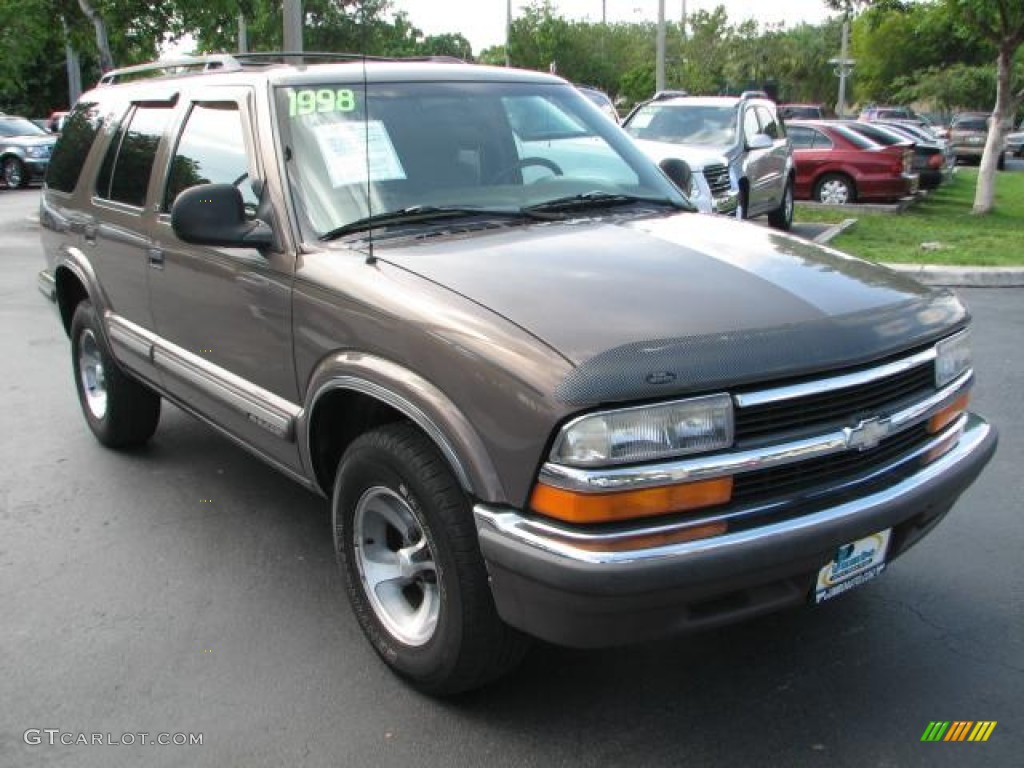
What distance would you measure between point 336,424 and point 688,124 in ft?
33.3

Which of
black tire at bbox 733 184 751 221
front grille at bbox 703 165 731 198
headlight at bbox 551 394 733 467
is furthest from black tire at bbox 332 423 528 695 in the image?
black tire at bbox 733 184 751 221

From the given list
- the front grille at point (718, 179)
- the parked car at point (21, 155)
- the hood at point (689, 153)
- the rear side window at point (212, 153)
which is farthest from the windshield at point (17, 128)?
the rear side window at point (212, 153)

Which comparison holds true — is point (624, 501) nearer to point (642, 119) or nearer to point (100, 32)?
point (642, 119)

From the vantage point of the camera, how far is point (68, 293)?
566 centimetres

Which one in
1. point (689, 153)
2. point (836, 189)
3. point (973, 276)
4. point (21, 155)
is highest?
point (689, 153)

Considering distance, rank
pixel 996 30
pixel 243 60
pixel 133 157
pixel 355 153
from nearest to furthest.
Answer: pixel 355 153
pixel 243 60
pixel 133 157
pixel 996 30

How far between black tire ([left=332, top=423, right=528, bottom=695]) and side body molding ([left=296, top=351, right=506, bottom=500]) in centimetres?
10

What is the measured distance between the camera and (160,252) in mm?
4215

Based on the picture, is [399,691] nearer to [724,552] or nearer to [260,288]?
[724,552]

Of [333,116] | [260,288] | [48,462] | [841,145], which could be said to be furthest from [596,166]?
[841,145]

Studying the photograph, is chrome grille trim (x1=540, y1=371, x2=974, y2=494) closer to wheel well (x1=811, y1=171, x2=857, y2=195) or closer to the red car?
the red car

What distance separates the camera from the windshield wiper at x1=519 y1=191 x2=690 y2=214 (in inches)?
145

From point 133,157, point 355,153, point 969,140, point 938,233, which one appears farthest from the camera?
point 969,140

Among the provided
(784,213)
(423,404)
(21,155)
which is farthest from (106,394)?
(21,155)
